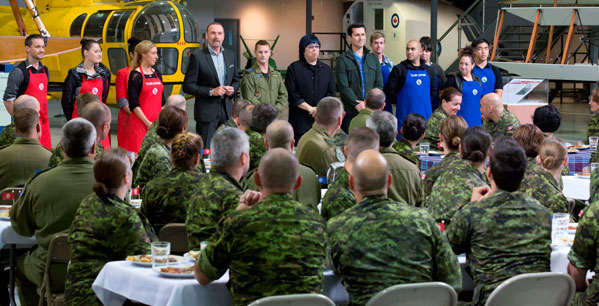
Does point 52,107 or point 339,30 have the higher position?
point 339,30

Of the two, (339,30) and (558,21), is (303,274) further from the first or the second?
(339,30)

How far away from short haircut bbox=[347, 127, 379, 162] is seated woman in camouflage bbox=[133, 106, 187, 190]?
4.83ft

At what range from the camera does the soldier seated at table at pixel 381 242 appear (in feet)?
11.1

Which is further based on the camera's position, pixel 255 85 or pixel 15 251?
pixel 255 85

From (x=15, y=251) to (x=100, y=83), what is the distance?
4.38 m

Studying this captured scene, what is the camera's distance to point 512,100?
1288cm

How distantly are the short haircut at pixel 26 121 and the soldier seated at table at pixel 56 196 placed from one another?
111 centimetres

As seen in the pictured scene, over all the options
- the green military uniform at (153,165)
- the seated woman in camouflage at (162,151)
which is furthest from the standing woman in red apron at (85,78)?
the green military uniform at (153,165)

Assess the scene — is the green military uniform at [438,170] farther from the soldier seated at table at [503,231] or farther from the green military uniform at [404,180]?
the soldier seated at table at [503,231]

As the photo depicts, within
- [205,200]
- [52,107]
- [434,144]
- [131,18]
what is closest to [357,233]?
[205,200]

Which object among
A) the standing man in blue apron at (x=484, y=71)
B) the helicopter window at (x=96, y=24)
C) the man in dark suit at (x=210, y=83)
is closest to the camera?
the man in dark suit at (x=210, y=83)

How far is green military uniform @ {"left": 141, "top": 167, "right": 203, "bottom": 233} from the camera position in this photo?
465 centimetres

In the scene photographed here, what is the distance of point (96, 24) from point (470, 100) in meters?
9.14

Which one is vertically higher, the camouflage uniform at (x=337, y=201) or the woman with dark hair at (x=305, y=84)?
the woman with dark hair at (x=305, y=84)
